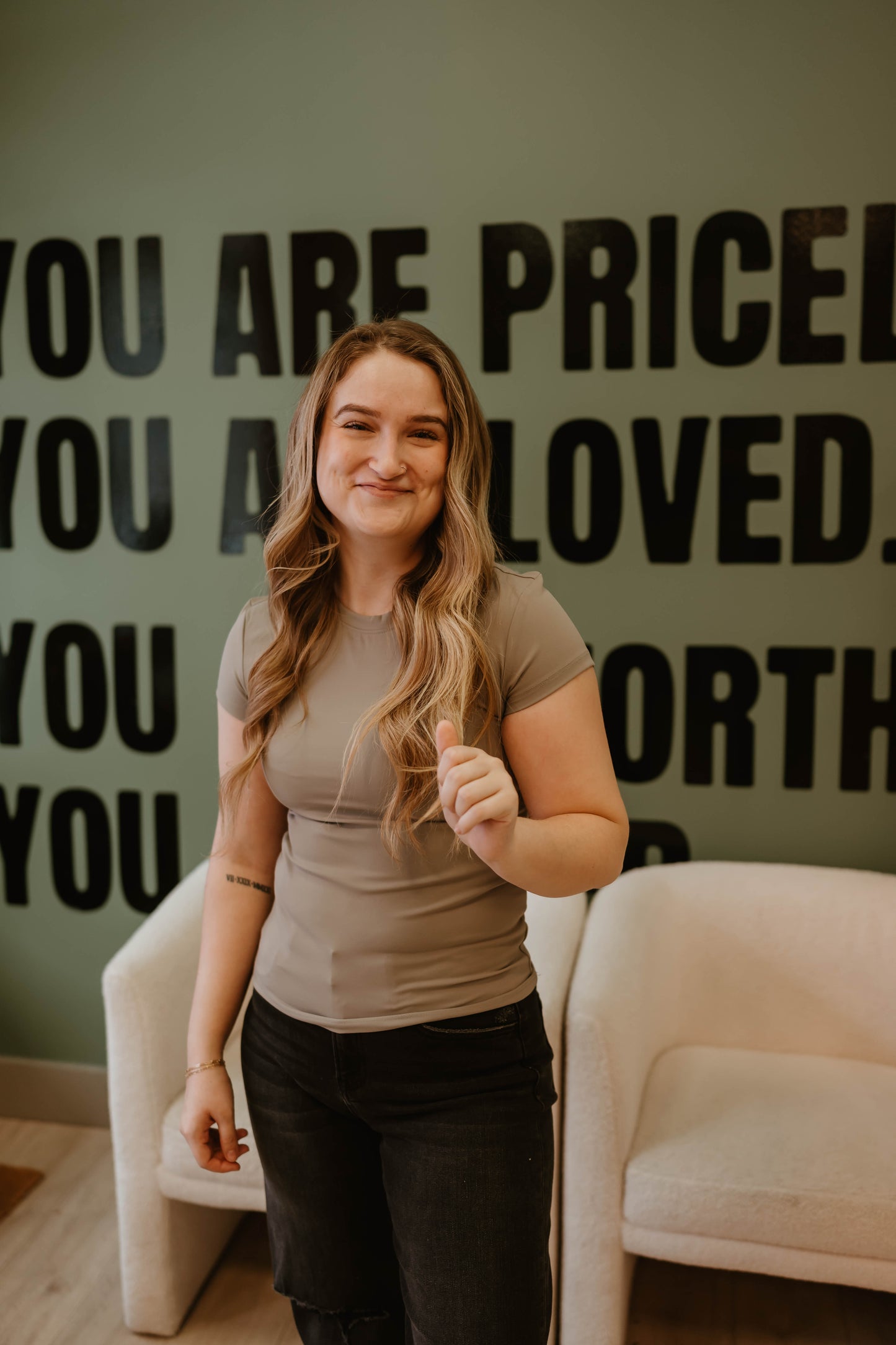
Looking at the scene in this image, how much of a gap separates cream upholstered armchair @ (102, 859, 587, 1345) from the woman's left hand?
87cm

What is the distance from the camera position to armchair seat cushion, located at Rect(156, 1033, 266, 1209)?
68.5 inches

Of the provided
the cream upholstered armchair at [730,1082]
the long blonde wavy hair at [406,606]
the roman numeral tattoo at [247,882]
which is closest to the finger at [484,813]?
the long blonde wavy hair at [406,606]

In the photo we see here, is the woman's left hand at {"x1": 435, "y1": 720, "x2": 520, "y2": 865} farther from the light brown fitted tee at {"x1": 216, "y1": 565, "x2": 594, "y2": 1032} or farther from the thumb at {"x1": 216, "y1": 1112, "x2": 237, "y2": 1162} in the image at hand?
the thumb at {"x1": 216, "y1": 1112, "x2": 237, "y2": 1162}

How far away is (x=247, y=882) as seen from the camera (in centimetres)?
130

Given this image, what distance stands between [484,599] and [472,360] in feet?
3.84

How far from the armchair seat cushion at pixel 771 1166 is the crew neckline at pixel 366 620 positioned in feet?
3.45

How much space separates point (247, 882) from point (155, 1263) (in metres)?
1.01

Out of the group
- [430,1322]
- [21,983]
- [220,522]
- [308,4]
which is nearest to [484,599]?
[430,1322]

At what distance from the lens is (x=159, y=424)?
2.29 meters

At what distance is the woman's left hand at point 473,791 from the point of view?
34.8 inches

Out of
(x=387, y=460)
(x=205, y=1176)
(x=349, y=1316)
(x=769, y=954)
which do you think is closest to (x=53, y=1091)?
(x=205, y=1176)

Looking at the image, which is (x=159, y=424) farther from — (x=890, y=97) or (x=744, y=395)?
(x=890, y=97)

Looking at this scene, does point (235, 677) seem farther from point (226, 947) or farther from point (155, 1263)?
point (155, 1263)

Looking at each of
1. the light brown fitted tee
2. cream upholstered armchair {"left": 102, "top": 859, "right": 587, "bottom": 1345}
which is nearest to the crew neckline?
the light brown fitted tee
